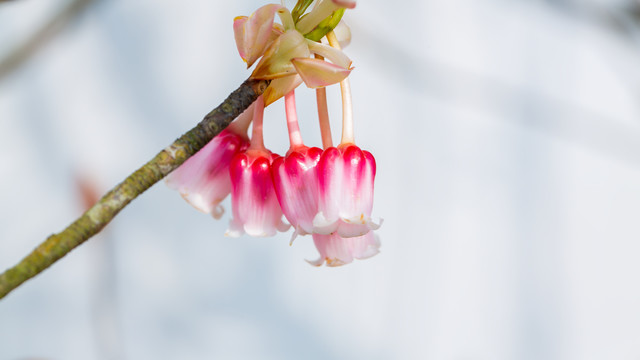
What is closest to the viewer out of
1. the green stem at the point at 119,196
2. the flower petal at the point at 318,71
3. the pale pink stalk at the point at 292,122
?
the green stem at the point at 119,196

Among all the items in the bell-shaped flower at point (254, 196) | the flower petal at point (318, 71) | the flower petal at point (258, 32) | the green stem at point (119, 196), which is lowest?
the green stem at point (119, 196)

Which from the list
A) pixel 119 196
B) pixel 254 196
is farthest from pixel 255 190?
pixel 119 196

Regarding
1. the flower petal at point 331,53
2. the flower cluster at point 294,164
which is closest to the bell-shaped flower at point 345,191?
the flower cluster at point 294,164

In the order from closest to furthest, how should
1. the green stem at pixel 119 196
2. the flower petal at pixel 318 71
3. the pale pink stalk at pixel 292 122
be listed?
the green stem at pixel 119 196 < the flower petal at pixel 318 71 < the pale pink stalk at pixel 292 122

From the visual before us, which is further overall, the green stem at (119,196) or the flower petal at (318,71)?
the flower petal at (318,71)

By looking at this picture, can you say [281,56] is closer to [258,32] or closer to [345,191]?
[258,32]

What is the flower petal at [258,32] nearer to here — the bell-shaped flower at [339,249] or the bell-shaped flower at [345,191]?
the bell-shaped flower at [345,191]

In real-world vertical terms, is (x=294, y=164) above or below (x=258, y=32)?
below
